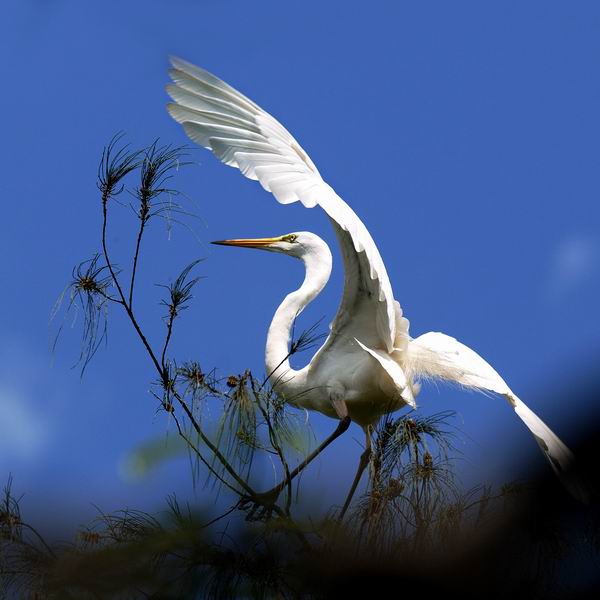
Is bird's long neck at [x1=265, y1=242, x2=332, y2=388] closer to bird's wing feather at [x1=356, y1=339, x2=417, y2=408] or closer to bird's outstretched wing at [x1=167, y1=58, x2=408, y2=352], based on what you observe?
bird's outstretched wing at [x1=167, y1=58, x2=408, y2=352]


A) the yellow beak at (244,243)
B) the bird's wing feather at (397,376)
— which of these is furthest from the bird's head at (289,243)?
the bird's wing feather at (397,376)

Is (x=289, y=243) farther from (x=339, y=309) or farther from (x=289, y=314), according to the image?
(x=339, y=309)

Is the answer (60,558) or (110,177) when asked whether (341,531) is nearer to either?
(60,558)

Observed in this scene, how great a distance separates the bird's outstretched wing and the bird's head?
21.6 inches

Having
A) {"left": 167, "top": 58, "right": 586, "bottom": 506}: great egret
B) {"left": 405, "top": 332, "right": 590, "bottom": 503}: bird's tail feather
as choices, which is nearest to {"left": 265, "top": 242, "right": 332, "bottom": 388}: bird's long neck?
{"left": 167, "top": 58, "right": 586, "bottom": 506}: great egret

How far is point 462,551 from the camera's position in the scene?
3260mm

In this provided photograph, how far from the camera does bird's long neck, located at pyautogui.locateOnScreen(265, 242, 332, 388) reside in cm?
534

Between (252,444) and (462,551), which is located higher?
(252,444)

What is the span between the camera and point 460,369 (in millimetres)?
4781

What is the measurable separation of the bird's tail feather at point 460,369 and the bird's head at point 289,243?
76 centimetres

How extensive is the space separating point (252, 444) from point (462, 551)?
2.43 ft

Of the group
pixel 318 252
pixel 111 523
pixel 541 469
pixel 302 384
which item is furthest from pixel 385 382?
pixel 111 523

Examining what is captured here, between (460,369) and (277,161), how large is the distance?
3.73 feet

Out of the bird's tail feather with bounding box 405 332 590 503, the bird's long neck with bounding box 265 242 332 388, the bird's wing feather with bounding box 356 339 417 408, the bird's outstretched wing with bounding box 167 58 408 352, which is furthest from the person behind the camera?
the bird's long neck with bounding box 265 242 332 388
